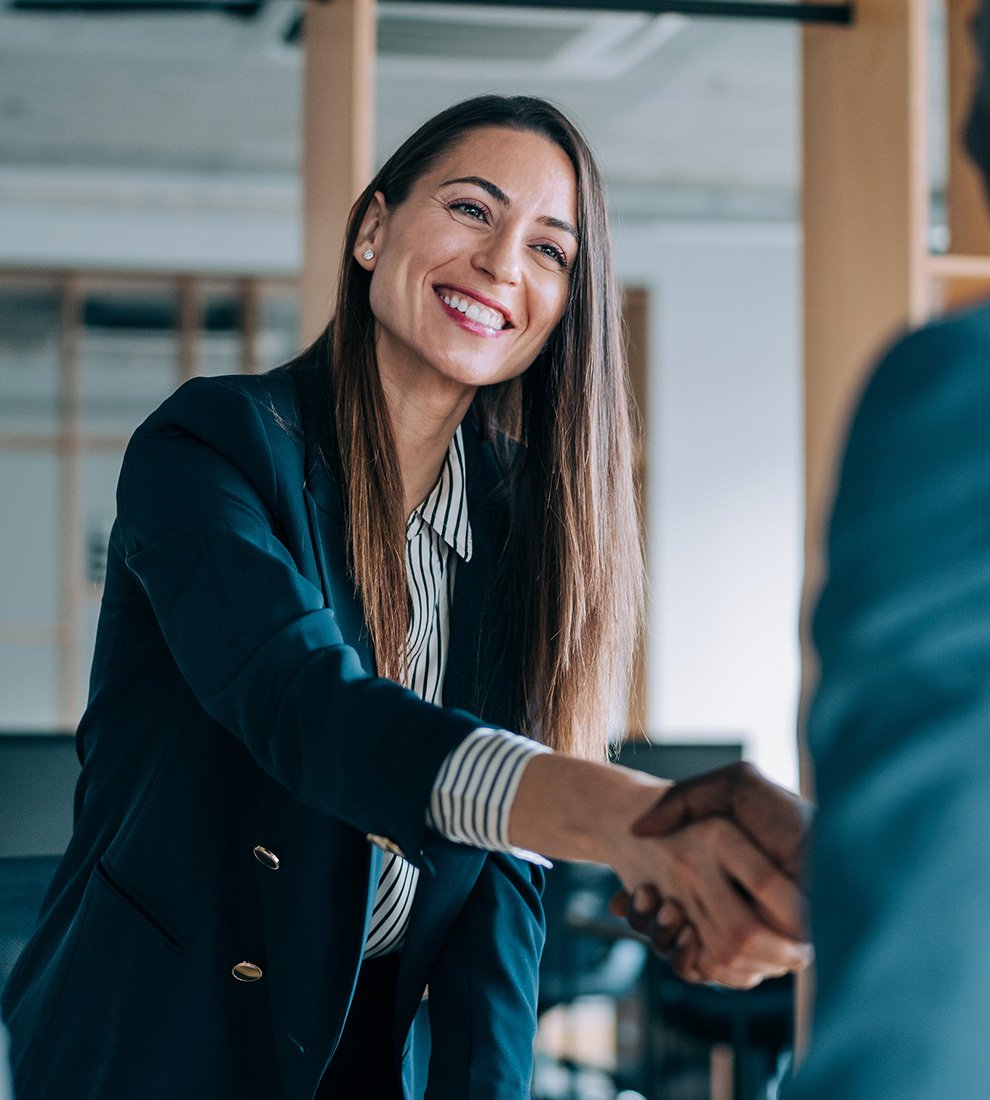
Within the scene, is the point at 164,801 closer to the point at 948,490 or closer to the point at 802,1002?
the point at 948,490

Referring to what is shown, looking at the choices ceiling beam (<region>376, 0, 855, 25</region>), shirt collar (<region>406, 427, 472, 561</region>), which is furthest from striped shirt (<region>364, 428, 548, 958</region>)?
ceiling beam (<region>376, 0, 855, 25</region>)

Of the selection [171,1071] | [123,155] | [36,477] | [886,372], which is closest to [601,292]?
[171,1071]

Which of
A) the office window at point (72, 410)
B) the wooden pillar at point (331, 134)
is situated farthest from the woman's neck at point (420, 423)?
the office window at point (72, 410)

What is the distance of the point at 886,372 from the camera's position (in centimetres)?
44

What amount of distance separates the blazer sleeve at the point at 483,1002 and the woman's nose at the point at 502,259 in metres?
0.55

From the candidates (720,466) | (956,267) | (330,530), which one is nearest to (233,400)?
(330,530)

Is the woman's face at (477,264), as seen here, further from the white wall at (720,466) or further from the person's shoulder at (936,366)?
the white wall at (720,466)

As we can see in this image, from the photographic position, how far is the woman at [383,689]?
0.88 meters

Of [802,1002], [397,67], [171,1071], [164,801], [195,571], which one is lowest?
[802,1002]

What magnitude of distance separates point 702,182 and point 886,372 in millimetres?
7230

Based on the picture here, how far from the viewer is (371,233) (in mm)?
1487

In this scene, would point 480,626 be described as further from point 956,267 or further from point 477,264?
point 956,267

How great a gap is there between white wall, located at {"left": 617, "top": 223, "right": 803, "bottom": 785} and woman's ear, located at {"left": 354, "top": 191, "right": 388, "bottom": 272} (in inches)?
262

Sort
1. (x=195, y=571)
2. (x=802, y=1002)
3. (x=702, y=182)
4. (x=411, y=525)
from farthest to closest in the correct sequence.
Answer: (x=702, y=182) < (x=802, y=1002) < (x=411, y=525) < (x=195, y=571)
